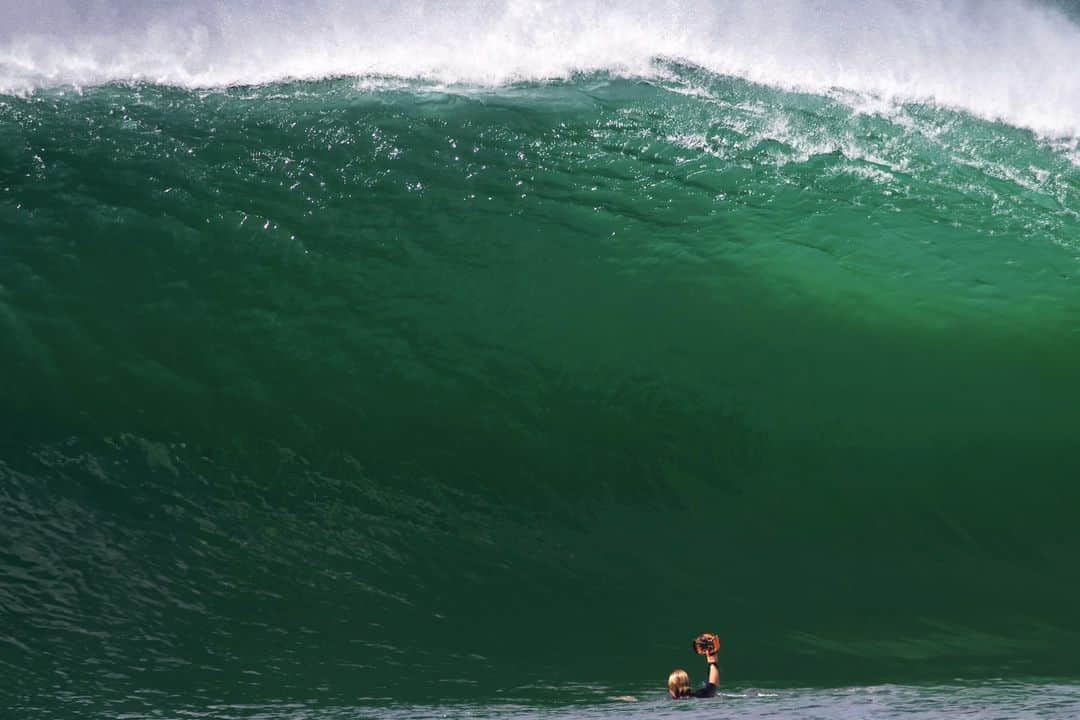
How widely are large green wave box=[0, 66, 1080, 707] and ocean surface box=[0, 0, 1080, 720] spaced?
0.08 feet

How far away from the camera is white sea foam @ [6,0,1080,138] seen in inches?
324

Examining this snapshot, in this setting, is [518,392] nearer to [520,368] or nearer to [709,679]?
[520,368]

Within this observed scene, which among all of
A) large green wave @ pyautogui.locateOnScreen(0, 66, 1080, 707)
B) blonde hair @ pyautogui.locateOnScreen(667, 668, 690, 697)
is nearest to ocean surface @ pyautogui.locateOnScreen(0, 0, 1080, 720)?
large green wave @ pyautogui.locateOnScreen(0, 66, 1080, 707)

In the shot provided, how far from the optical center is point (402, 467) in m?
6.47

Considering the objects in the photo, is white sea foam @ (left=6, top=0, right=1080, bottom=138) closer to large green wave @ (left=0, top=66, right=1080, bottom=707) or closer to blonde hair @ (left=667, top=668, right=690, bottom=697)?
large green wave @ (left=0, top=66, right=1080, bottom=707)

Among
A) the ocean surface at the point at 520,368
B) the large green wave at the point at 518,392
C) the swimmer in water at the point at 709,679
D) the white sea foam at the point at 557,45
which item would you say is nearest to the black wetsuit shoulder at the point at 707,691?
the swimmer in water at the point at 709,679

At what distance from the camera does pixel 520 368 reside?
276 inches

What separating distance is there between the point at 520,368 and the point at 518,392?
0.57ft

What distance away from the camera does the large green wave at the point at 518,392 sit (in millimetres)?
5816

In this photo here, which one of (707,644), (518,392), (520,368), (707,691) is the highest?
(520,368)

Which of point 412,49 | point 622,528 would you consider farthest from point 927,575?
point 412,49

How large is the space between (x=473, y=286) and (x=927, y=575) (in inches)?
127

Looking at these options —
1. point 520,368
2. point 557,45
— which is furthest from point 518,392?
point 557,45

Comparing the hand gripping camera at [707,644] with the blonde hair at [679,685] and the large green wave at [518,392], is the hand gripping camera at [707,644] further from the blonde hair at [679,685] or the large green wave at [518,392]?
the large green wave at [518,392]
